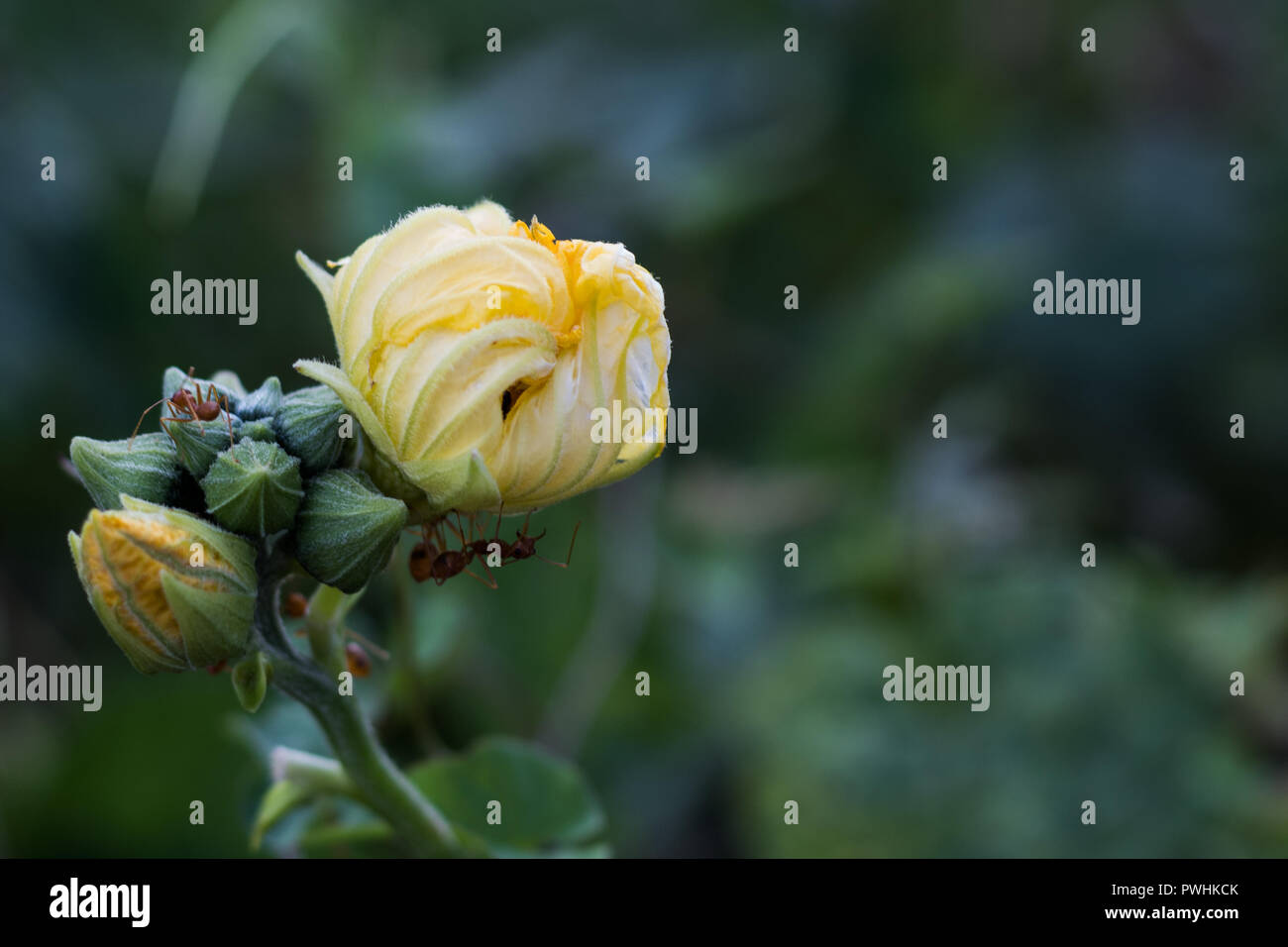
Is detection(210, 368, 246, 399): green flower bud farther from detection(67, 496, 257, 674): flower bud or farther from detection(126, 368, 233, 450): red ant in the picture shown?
detection(67, 496, 257, 674): flower bud

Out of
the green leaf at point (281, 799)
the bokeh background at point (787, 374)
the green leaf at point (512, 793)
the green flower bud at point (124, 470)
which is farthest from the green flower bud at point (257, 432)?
the bokeh background at point (787, 374)

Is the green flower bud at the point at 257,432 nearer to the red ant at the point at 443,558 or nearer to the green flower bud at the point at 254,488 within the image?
the green flower bud at the point at 254,488

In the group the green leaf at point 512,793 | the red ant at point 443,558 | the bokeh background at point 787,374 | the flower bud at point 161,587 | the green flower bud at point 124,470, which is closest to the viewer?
the flower bud at point 161,587

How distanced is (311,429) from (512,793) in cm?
81

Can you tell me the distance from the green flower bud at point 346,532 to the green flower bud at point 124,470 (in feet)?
0.64

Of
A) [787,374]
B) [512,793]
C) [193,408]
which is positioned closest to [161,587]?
[193,408]

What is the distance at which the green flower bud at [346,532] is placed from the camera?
5.08 feet

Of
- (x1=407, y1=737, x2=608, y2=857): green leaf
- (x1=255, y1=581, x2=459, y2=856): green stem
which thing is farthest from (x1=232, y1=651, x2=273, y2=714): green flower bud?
(x1=407, y1=737, x2=608, y2=857): green leaf

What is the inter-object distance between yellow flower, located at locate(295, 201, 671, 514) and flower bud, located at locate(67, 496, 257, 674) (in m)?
0.27

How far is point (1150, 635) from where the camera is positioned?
386cm

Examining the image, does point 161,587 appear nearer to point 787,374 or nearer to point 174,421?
point 174,421

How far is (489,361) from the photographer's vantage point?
1616mm

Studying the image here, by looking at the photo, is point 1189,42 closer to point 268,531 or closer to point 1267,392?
point 1267,392

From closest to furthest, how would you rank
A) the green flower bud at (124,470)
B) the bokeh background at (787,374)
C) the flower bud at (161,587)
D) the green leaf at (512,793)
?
the flower bud at (161,587) < the green flower bud at (124,470) < the green leaf at (512,793) < the bokeh background at (787,374)
